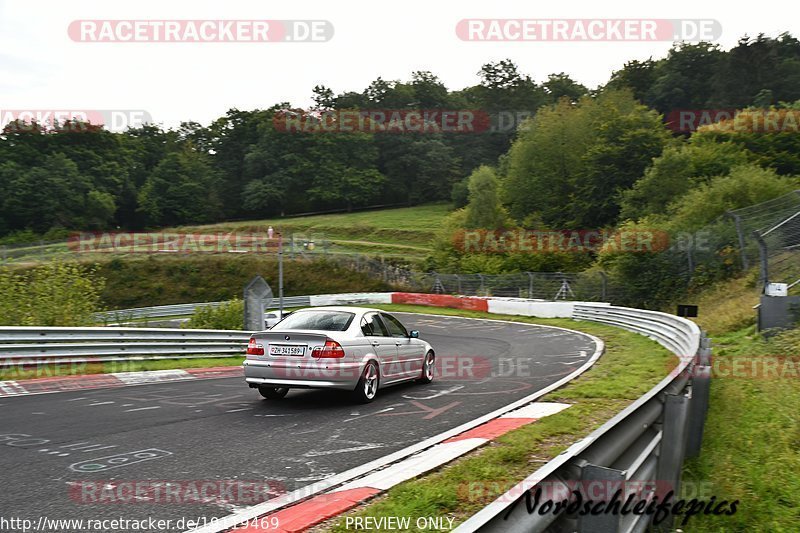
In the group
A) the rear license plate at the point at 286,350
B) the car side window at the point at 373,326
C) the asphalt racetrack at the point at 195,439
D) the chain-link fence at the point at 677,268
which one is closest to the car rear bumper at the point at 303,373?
the rear license plate at the point at 286,350

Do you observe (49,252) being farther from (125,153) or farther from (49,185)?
(125,153)

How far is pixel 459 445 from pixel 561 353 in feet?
39.6

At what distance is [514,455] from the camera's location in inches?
254

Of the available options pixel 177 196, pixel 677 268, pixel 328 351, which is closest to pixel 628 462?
pixel 328 351

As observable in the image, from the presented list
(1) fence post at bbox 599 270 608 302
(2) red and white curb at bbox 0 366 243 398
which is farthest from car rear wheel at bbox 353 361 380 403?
(1) fence post at bbox 599 270 608 302

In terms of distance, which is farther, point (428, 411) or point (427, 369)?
point (427, 369)

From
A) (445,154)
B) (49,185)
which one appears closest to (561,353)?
(49,185)

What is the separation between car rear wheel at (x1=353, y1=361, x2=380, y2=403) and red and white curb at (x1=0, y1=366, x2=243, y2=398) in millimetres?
4991

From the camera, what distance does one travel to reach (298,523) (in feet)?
15.2

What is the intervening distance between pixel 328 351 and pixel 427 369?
3.68 m

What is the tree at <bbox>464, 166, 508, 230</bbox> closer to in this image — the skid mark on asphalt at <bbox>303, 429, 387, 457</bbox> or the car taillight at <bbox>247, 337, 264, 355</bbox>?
the car taillight at <bbox>247, 337, 264, 355</bbox>

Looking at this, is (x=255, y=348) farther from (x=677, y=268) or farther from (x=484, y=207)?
(x=484, y=207)

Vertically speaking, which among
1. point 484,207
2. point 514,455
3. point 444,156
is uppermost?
point 444,156

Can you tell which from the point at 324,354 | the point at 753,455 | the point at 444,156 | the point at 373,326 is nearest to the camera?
the point at 753,455
